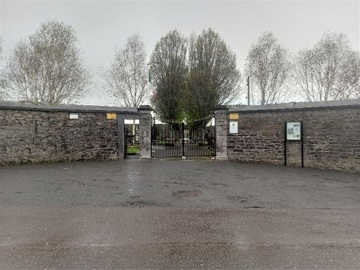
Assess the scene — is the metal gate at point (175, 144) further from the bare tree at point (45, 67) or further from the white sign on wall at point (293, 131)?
the bare tree at point (45, 67)

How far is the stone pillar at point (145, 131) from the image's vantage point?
42.9 ft

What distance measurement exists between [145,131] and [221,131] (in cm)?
405

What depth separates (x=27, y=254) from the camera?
337cm

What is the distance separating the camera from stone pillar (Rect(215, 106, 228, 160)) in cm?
1306

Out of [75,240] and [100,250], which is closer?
[100,250]

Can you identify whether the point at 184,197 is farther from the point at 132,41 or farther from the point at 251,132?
the point at 132,41

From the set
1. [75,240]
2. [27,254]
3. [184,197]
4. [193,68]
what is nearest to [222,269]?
[75,240]

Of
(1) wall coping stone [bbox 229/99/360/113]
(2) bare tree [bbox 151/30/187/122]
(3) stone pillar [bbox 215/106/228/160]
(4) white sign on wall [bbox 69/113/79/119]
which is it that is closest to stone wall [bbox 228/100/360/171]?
(1) wall coping stone [bbox 229/99/360/113]

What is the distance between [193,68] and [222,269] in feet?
88.3

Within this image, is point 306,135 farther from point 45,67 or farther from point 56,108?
point 45,67

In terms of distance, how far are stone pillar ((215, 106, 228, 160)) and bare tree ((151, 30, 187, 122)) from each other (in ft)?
52.3

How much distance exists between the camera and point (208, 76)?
26.7 metres

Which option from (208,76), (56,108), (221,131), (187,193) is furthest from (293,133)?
(208,76)

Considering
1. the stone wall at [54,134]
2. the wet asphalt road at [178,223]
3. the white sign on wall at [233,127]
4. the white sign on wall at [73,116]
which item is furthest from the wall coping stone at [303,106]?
the white sign on wall at [73,116]
